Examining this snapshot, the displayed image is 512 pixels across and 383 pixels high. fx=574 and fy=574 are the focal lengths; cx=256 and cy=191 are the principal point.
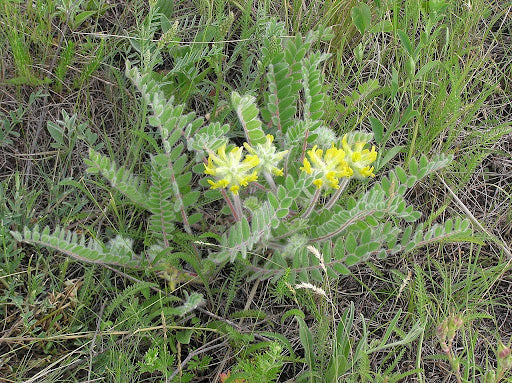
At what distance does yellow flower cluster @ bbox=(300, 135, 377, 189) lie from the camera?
2178 millimetres

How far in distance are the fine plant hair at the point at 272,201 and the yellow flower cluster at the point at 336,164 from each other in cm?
2

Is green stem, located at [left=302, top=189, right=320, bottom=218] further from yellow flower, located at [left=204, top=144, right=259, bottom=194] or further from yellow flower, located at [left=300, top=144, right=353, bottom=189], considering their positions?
yellow flower, located at [left=204, top=144, right=259, bottom=194]

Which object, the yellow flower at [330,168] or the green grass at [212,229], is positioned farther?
the green grass at [212,229]

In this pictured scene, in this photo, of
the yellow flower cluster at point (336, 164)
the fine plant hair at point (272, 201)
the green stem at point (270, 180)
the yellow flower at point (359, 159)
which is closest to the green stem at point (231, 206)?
the fine plant hair at point (272, 201)

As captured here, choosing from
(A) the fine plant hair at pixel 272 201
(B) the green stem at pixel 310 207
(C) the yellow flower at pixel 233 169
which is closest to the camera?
(C) the yellow flower at pixel 233 169

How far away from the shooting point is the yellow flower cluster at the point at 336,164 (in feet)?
7.14

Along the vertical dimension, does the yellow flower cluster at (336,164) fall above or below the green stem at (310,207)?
above

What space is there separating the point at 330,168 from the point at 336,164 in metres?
Answer: 0.03

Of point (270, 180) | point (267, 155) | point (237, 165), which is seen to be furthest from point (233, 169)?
point (270, 180)

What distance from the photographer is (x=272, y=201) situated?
7.21 feet

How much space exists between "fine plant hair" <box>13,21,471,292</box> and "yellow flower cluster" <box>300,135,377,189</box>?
0.7 inches

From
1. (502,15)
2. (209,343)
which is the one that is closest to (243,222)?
(209,343)

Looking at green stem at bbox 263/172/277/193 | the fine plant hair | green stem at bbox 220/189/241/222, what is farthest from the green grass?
green stem at bbox 263/172/277/193

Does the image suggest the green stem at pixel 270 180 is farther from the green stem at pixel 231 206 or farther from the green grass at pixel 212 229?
the green grass at pixel 212 229
